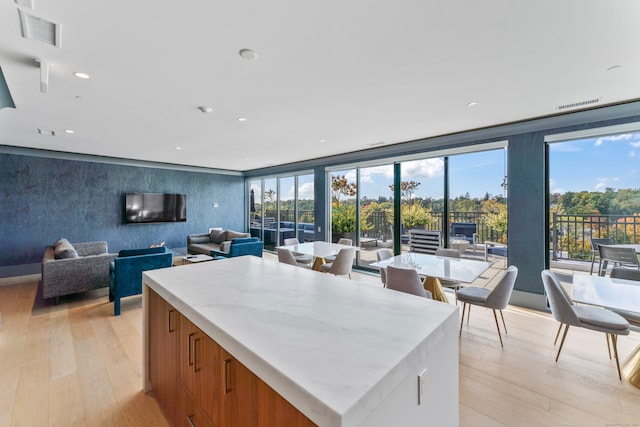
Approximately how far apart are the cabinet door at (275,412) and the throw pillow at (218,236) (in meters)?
6.83

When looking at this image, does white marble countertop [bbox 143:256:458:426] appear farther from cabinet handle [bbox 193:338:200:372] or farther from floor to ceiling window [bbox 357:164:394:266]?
floor to ceiling window [bbox 357:164:394:266]

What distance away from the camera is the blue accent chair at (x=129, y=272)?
12.3 ft

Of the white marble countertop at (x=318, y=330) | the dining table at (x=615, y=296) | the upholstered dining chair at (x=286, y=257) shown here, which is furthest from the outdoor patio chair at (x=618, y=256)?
the upholstered dining chair at (x=286, y=257)

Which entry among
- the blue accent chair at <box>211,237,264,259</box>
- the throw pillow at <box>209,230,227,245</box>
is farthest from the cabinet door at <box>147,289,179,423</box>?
the throw pillow at <box>209,230,227,245</box>

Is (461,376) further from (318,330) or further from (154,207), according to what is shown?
(154,207)

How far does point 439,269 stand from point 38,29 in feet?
13.0

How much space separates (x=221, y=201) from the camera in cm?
877

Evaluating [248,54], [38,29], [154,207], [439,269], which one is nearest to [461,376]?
[439,269]

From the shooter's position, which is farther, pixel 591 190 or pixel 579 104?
pixel 591 190

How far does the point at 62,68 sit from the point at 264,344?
3003 millimetres

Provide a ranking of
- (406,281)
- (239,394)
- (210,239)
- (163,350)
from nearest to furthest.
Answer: (239,394), (163,350), (406,281), (210,239)

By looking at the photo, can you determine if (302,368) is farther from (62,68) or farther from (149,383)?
(62,68)

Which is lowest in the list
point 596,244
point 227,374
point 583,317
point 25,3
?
point 583,317

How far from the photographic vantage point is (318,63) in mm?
2314
